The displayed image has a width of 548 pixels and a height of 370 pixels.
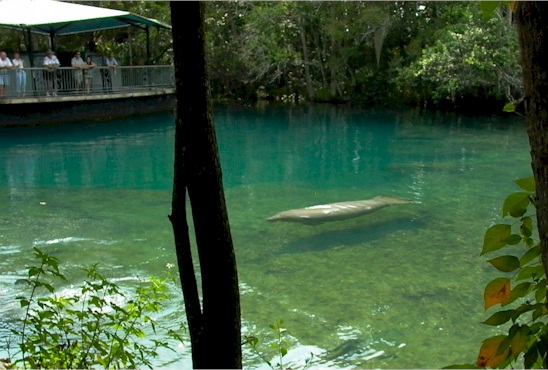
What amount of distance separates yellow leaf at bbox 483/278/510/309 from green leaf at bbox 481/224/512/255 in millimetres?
83

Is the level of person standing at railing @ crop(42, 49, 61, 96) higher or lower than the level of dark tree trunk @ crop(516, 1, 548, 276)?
higher

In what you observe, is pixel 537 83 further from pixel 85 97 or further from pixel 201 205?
pixel 85 97

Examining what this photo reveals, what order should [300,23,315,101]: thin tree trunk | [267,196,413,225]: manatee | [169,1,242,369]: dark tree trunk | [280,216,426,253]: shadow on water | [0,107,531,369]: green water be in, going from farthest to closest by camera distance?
1. [300,23,315,101]: thin tree trunk
2. [267,196,413,225]: manatee
3. [280,216,426,253]: shadow on water
4. [0,107,531,369]: green water
5. [169,1,242,369]: dark tree trunk

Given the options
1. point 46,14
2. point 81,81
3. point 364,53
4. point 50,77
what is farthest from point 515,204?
point 364,53

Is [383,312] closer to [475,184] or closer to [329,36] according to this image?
[475,184]

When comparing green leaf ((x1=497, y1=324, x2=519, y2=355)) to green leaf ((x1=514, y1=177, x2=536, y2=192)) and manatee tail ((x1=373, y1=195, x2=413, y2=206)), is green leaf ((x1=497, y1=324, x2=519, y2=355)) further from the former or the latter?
manatee tail ((x1=373, y1=195, x2=413, y2=206))

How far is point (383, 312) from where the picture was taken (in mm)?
6262

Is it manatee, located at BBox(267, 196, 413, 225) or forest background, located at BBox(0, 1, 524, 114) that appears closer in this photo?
manatee, located at BBox(267, 196, 413, 225)

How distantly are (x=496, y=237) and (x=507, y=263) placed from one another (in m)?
0.06

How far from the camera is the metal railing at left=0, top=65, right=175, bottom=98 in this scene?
20062mm

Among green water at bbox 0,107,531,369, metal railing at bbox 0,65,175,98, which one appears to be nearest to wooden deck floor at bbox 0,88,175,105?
metal railing at bbox 0,65,175,98

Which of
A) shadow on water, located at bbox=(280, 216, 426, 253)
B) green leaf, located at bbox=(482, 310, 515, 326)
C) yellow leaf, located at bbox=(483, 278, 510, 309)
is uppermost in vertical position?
yellow leaf, located at bbox=(483, 278, 510, 309)

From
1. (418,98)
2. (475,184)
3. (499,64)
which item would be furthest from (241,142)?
(418,98)

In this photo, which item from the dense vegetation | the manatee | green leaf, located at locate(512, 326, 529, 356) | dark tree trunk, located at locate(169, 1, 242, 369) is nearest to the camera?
green leaf, located at locate(512, 326, 529, 356)
